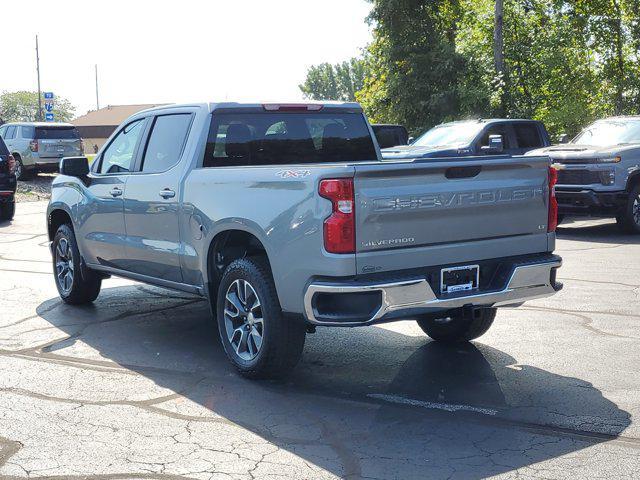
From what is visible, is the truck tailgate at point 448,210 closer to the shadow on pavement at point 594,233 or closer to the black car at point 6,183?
the shadow on pavement at point 594,233

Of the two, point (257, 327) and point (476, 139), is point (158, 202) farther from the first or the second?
point (476, 139)

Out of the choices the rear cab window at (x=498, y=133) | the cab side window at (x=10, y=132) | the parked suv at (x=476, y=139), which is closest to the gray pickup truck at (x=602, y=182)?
the parked suv at (x=476, y=139)

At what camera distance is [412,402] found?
538 cm

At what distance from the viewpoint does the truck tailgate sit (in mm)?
5168

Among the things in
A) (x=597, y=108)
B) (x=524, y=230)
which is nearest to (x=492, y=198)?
(x=524, y=230)

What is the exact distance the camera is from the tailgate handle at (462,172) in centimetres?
546

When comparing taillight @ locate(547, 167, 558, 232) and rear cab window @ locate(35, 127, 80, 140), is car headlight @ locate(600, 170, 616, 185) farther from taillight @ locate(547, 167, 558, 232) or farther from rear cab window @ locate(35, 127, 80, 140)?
rear cab window @ locate(35, 127, 80, 140)

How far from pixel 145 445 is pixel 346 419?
118 cm

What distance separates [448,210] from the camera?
5473 millimetres

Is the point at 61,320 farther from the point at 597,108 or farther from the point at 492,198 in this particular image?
the point at 597,108

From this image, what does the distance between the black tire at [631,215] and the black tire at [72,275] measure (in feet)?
29.8

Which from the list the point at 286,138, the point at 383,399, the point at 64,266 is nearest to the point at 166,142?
the point at 286,138

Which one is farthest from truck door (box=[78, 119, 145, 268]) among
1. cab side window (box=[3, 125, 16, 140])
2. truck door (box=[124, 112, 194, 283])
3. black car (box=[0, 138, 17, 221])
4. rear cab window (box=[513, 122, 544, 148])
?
cab side window (box=[3, 125, 16, 140])

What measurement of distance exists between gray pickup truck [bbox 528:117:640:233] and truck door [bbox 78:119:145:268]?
8478mm
